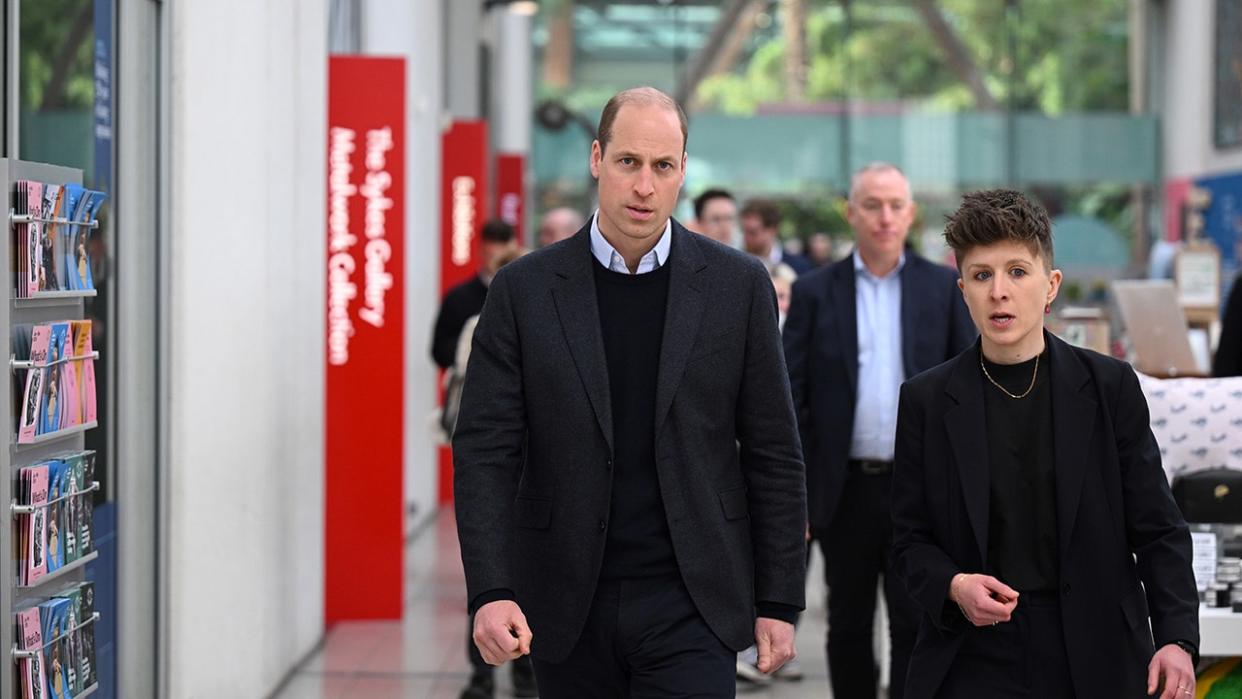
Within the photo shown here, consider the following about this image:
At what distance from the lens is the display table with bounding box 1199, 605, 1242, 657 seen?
398 centimetres

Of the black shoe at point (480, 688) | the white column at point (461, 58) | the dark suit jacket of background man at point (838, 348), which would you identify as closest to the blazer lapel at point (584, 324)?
the dark suit jacket of background man at point (838, 348)

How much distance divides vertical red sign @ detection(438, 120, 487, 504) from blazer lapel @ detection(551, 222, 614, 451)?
8441 millimetres

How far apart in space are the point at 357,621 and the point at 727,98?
1319 cm

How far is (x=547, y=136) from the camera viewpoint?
64.2ft

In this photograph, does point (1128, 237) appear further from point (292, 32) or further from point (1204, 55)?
point (292, 32)

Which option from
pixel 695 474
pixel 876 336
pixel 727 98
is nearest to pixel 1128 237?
pixel 727 98

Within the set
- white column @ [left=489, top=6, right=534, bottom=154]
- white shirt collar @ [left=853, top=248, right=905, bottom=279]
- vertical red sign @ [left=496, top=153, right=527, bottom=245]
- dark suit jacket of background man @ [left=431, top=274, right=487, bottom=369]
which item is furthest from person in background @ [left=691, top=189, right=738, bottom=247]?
white column @ [left=489, top=6, right=534, bottom=154]

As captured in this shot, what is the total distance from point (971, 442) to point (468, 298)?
4620 millimetres


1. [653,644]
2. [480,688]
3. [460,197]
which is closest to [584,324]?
[653,644]

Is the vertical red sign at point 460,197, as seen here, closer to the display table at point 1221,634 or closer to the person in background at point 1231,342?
the person in background at point 1231,342

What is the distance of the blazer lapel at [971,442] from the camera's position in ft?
9.51

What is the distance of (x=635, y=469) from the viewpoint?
9.55 ft

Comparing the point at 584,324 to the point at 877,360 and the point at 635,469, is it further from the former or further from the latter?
the point at 877,360

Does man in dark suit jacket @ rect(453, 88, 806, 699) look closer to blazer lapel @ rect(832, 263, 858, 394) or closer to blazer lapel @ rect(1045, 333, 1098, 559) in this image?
blazer lapel @ rect(1045, 333, 1098, 559)
